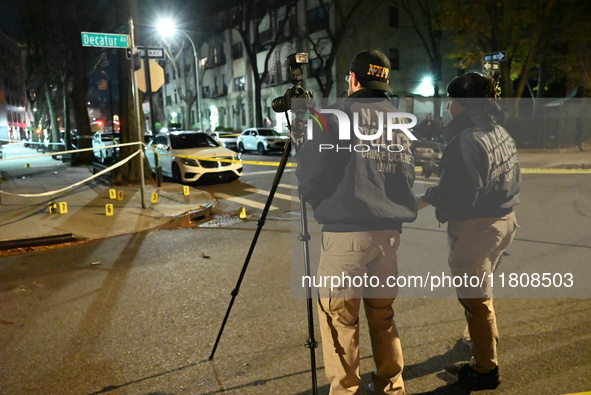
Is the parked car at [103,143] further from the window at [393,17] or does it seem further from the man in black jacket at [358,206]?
the window at [393,17]

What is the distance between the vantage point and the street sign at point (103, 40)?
9062 mm

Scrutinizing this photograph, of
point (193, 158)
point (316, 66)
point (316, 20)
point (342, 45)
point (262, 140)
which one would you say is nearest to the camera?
point (193, 158)

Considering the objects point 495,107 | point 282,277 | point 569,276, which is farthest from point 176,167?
point 495,107

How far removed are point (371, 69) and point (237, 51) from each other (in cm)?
4632

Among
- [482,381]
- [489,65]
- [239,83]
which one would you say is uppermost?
[239,83]

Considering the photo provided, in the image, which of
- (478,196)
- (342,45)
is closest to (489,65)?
(478,196)

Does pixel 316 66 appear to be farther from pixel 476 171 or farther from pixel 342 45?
pixel 476 171

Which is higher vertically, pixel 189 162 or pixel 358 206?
pixel 358 206

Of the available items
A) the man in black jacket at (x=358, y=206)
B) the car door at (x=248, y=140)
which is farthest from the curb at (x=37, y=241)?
the car door at (x=248, y=140)

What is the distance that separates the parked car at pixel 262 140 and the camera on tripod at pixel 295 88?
895 inches

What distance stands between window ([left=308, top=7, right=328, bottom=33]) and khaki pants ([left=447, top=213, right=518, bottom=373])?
33.4 metres

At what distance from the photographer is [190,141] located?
15.2m

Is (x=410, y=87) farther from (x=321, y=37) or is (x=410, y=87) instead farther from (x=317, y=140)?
(x=317, y=140)

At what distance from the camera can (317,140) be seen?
2561 mm
